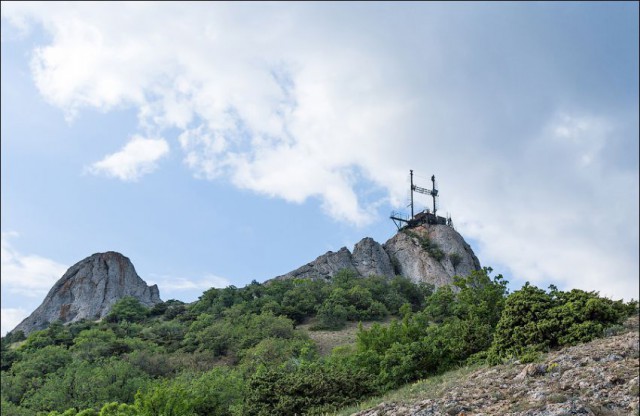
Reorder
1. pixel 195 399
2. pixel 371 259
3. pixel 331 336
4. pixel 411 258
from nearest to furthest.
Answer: pixel 195 399 → pixel 331 336 → pixel 371 259 → pixel 411 258

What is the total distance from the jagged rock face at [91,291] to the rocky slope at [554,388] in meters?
54.4

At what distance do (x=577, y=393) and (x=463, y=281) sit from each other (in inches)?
607

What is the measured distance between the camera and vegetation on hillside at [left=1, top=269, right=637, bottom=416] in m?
19.4

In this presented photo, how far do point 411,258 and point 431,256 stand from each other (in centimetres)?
249

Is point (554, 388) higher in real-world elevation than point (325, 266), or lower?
lower

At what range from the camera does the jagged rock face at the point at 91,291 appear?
207 feet

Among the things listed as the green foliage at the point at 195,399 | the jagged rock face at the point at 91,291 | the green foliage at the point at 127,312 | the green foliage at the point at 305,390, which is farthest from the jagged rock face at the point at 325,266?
the green foliage at the point at 305,390

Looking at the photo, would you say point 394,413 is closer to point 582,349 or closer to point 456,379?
point 456,379

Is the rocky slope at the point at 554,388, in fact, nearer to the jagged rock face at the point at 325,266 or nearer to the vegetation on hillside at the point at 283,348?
the vegetation on hillside at the point at 283,348

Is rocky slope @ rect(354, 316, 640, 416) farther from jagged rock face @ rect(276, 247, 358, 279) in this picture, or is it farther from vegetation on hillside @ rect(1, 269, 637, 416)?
jagged rock face @ rect(276, 247, 358, 279)

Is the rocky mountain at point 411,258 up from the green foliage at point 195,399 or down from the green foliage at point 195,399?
up

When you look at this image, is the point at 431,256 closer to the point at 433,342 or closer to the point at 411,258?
the point at 411,258

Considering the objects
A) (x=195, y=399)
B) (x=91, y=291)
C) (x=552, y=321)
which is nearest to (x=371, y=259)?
(x=91, y=291)

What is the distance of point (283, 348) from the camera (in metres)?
32.8
